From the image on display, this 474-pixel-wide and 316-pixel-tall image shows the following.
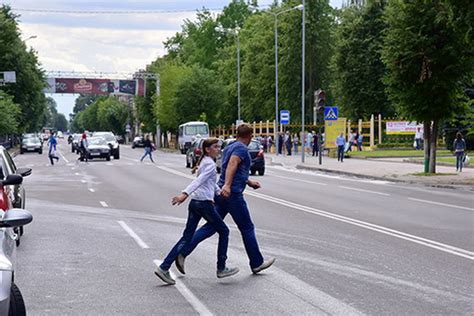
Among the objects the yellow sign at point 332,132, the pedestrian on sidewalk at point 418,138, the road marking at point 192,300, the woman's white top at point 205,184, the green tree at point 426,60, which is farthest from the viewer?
the pedestrian on sidewalk at point 418,138

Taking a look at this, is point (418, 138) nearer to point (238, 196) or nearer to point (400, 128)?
point (400, 128)

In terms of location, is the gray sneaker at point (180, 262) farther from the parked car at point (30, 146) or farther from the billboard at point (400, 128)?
the parked car at point (30, 146)

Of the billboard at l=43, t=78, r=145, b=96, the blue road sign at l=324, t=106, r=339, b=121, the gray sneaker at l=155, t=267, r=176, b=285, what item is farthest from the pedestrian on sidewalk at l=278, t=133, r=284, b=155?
the gray sneaker at l=155, t=267, r=176, b=285

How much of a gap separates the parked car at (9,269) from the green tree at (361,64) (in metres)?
66.1

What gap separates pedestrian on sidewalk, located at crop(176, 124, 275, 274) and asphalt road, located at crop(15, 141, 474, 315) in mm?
357

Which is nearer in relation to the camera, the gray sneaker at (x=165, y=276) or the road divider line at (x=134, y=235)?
the gray sneaker at (x=165, y=276)

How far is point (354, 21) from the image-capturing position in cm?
7262

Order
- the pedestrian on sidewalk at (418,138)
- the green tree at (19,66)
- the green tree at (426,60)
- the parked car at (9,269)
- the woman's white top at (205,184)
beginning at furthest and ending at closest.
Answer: the green tree at (19,66) < the pedestrian on sidewalk at (418,138) < the green tree at (426,60) < the woman's white top at (205,184) < the parked car at (9,269)

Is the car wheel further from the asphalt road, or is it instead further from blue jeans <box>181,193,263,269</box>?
blue jeans <box>181,193,263,269</box>

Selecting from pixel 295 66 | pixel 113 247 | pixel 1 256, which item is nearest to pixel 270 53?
pixel 295 66

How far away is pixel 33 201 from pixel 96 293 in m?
12.4

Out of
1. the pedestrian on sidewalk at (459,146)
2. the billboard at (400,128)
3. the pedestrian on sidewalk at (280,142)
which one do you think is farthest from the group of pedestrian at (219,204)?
the pedestrian on sidewalk at (280,142)

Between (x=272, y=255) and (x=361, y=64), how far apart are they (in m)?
62.2

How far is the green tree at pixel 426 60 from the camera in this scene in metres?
29.6
